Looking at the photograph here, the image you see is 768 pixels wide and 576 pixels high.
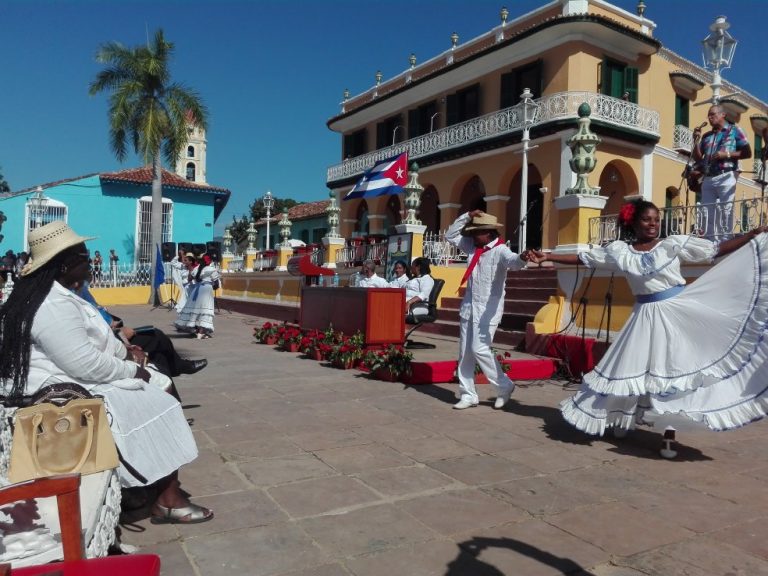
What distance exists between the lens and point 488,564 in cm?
257

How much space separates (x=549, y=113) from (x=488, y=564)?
17.2 m

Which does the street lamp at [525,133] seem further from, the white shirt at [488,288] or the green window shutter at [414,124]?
the white shirt at [488,288]

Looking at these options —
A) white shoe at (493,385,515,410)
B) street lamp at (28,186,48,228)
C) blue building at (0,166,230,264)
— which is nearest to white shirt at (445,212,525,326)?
white shoe at (493,385,515,410)

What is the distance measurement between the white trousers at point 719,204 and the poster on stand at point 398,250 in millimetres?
6070

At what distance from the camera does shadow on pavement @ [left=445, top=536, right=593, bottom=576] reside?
2.50 metres

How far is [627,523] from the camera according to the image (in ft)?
9.78

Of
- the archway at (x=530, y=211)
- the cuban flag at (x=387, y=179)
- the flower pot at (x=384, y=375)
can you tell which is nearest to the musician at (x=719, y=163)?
the flower pot at (x=384, y=375)

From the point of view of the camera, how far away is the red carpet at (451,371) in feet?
22.4

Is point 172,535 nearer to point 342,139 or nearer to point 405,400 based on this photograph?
point 405,400

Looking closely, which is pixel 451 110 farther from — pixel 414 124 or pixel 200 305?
pixel 200 305

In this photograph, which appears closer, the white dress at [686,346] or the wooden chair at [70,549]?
the wooden chair at [70,549]

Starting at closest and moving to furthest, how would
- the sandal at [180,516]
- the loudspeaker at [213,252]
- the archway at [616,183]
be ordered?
1. the sandal at [180,516]
2. the loudspeaker at [213,252]
3. the archway at [616,183]

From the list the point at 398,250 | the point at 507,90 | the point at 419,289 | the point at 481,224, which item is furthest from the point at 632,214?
the point at 507,90

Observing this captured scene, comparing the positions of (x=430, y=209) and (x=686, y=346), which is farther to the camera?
(x=430, y=209)
